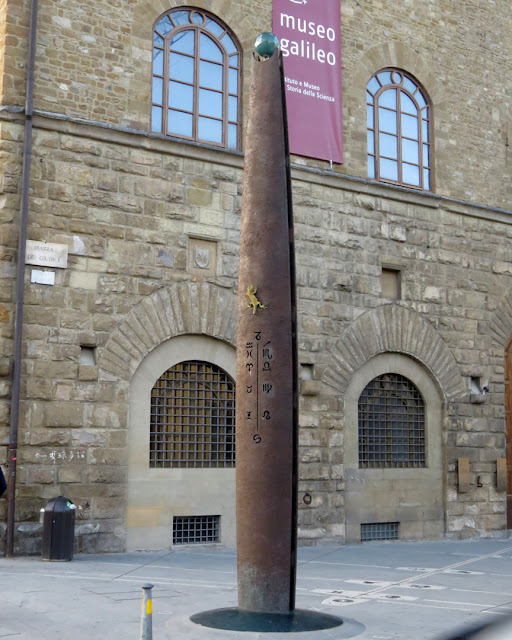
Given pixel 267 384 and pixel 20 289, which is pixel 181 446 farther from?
pixel 267 384

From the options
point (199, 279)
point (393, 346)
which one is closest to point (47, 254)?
point (199, 279)

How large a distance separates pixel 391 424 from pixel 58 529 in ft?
21.0

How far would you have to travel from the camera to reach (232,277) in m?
13.5

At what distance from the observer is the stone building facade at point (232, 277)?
11961mm

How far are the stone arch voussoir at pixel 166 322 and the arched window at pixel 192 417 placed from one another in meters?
0.56

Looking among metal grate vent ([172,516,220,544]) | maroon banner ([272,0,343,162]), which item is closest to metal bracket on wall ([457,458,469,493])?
metal grate vent ([172,516,220,544])

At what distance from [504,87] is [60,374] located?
421 inches

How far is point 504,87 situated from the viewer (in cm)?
1747

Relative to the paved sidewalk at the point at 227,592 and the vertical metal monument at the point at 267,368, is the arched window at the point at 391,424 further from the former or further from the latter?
the vertical metal monument at the point at 267,368

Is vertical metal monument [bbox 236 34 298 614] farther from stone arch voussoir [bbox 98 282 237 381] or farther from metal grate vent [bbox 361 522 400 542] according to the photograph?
metal grate vent [bbox 361 522 400 542]

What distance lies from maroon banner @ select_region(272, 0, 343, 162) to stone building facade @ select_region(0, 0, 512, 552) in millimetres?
257

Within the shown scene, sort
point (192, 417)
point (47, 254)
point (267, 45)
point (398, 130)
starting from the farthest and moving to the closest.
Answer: point (398, 130) < point (192, 417) < point (47, 254) < point (267, 45)

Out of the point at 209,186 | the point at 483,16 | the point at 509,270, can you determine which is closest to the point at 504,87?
the point at 483,16

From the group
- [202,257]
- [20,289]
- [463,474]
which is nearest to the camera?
[20,289]
